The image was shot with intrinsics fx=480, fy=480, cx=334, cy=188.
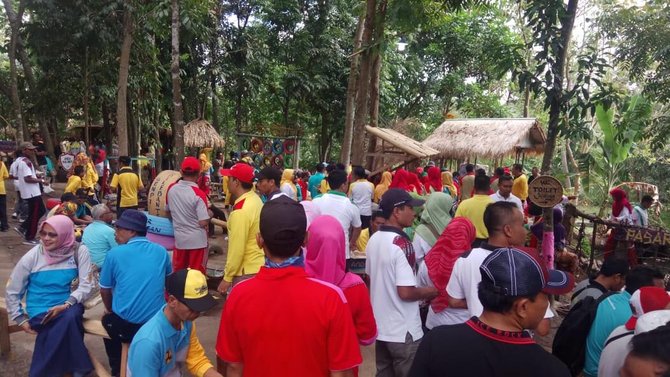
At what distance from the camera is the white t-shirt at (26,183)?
8.62 metres

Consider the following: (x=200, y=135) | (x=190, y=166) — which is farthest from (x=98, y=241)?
(x=200, y=135)

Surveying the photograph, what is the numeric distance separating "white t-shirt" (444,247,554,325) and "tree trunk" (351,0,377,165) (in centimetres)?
732

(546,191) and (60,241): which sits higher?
(546,191)

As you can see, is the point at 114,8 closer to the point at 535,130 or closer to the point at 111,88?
the point at 111,88

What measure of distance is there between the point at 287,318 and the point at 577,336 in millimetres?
2188

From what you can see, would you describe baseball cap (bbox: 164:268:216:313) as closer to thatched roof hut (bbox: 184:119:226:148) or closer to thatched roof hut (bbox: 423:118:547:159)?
thatched roof hut (bbox: 423:118:547:159)

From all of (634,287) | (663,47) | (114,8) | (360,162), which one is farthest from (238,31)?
(634,287)

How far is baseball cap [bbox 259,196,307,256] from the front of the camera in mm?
1932

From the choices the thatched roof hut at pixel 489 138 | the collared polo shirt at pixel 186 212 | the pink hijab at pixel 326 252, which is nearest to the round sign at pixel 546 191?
the pink hijab at pixel 326 252

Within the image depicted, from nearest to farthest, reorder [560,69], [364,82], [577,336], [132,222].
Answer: [577,336] < [132,222] < [560,69] < [364,82]

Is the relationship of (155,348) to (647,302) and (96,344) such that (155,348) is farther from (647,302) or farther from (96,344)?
(96,344)

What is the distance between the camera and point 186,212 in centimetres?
504

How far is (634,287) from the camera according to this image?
10.2 ft

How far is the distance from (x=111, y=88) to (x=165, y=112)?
4.07 metres
